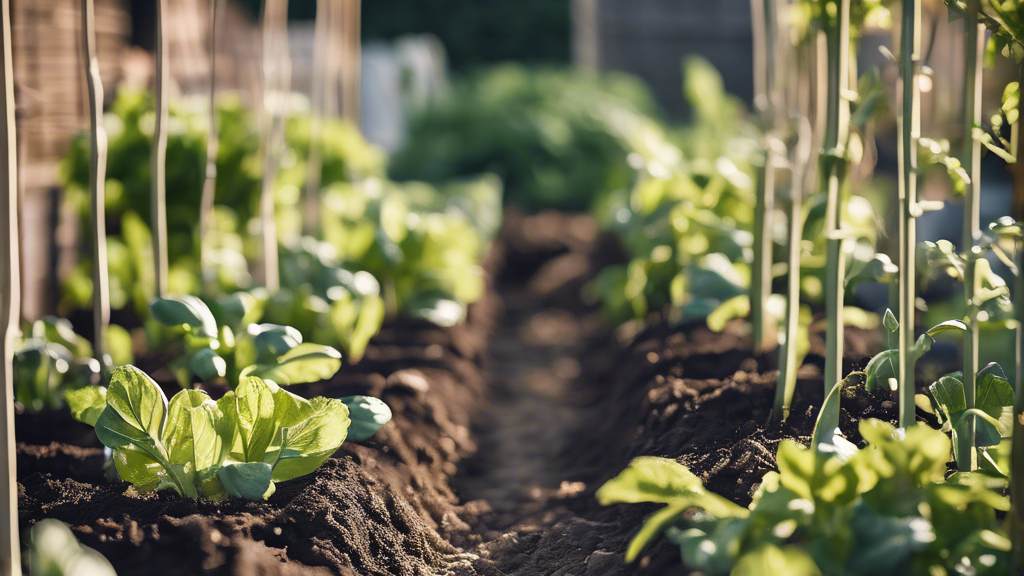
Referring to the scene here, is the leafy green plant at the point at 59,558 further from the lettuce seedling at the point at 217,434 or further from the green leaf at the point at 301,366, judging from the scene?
the green leaf at the point at 301,366

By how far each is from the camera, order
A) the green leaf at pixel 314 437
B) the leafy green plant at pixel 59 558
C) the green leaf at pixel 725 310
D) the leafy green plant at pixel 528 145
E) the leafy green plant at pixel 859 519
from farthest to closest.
A: the leafy green plant at pixel 528 145
the green leaf at pixel 725 310
the green leaf at pixel 314 437
the leafy green plant at pixel 859 519
the leafy green plant at pixel 59 558

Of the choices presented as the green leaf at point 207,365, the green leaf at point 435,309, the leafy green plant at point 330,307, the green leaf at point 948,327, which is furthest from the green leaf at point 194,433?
the green leaf at point 435,309

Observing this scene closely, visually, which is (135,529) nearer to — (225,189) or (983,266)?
(983,266)

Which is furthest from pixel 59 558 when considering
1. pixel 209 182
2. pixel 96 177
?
pixel 209 182

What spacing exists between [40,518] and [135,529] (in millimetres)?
266

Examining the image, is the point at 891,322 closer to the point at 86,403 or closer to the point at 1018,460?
the point at 1018,460

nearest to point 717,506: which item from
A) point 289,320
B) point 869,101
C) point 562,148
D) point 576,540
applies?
point 576,540

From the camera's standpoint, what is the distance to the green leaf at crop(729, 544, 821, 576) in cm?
89

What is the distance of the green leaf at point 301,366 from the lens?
152 cm

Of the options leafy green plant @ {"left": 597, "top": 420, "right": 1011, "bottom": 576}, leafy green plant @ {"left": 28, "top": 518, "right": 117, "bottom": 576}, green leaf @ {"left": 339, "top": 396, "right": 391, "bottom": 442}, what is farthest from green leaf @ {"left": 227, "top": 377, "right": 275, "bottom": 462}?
leafy green plant @ {"left": 597, "top": 420, "right": 1011, "bottom": 576}

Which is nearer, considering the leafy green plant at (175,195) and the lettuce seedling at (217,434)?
the lettuce seedling at (217,434)

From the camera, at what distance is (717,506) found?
1084mm

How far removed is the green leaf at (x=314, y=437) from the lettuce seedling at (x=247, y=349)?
0.19 meters

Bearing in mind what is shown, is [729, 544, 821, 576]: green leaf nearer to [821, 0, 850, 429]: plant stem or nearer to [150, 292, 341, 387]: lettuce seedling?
[821, 0, 850, 429]: plant stem
